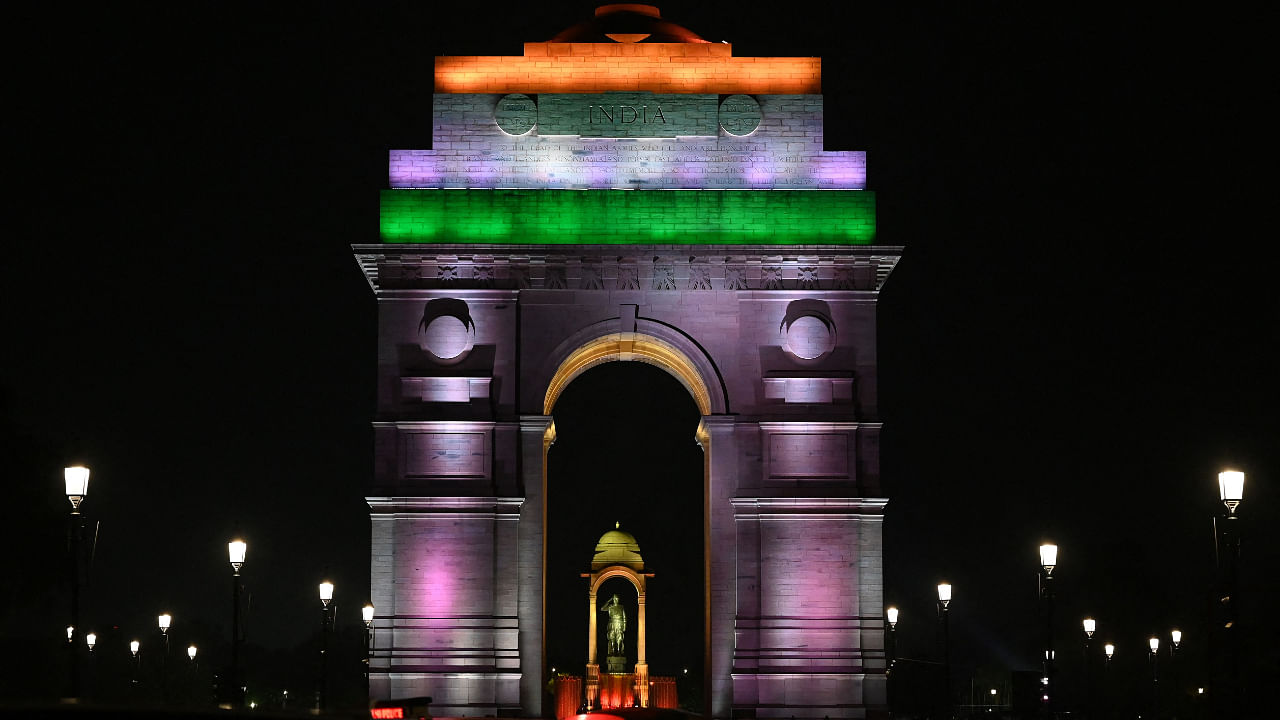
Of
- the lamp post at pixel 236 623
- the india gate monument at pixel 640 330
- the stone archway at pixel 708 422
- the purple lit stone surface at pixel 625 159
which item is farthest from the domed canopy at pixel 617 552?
the lamp post at pixel 236 623

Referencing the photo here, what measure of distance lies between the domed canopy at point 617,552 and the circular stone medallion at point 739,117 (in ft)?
64.7

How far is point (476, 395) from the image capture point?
48.1 metres

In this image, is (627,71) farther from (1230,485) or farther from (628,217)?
(1230,485)

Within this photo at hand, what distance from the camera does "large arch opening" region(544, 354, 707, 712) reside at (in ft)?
256

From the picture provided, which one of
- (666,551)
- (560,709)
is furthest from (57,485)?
(666,551)

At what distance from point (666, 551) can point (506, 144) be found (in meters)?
35.7

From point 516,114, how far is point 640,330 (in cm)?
628

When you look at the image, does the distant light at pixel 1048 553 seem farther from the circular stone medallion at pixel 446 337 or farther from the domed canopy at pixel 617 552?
the domed canopy at pixel 617 552

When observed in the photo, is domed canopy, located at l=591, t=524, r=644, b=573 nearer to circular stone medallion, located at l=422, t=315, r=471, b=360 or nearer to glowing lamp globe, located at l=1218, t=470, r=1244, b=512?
circular stone medallion, located at l=422, t=315, r=471, b=360

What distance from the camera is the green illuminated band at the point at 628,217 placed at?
48.3 metres

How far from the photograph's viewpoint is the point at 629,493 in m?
79.6

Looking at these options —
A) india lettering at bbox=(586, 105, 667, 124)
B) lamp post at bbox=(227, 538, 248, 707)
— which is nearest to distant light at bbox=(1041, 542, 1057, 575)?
india lettering at bbox=(586, 105, 667, 124)

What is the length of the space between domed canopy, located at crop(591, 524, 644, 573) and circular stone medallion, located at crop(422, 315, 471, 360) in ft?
57.5

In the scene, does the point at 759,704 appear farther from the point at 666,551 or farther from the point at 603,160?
the point at 666,551
